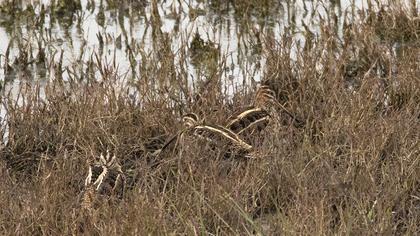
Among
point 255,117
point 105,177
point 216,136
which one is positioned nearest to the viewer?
point 105,177

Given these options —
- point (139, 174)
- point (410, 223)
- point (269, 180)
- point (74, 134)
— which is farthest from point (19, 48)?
point (410, 223)

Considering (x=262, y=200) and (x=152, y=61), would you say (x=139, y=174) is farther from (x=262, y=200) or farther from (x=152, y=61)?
(x=152, y=61)

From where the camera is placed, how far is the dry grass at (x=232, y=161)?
4770mm

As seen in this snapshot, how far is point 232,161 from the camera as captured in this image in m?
5.57

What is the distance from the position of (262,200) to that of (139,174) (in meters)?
0.74

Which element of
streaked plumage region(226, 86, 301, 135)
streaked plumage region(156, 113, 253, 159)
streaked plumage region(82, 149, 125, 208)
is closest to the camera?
streaked plumage region(82, 149, 125, 208)

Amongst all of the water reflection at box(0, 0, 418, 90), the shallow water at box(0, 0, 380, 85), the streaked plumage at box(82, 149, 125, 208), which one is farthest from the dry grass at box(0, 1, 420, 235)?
the shallow water at box(0, 0, 380, 85)

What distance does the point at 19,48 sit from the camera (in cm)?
823

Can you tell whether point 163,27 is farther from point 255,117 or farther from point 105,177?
point 105,177

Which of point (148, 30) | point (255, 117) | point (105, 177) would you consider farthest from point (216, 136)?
point (148, 30)

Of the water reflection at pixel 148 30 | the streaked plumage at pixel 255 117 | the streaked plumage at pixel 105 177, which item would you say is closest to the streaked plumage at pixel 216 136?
the streaked plumage at pixel 255 117

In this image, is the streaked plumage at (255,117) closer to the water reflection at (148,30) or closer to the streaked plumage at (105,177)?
the water reflection at (148,30)

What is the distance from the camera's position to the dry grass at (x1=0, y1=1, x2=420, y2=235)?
4770 millimetres

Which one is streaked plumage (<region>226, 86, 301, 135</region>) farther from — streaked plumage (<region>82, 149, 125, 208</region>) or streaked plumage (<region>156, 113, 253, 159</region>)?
streaked plumage (<region>82, 149, 125, 208</region>)
